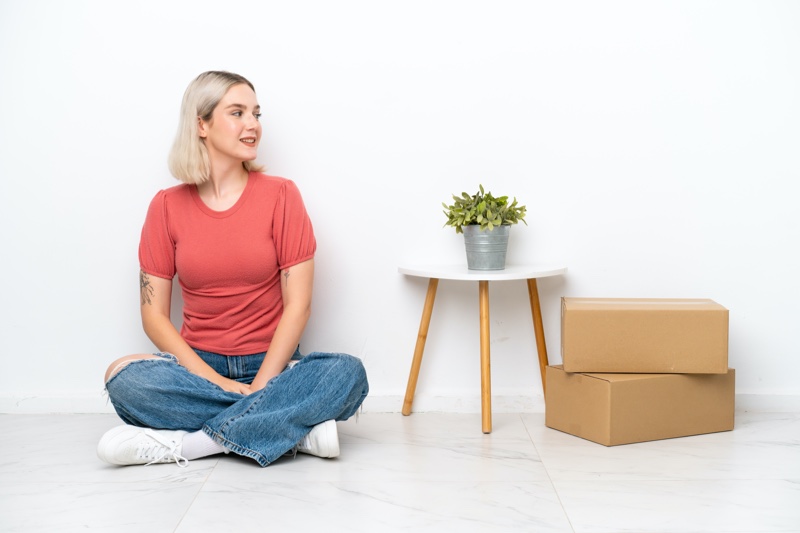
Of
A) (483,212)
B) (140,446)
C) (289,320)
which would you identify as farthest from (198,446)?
(483,212)

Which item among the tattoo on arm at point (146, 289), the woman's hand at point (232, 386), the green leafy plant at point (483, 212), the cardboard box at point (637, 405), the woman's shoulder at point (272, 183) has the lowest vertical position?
the cardboard box at point (637, 405)

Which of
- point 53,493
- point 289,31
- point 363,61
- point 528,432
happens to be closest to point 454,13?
point 363,61

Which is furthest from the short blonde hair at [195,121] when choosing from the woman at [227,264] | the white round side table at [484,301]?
the white round side table at [484,301]

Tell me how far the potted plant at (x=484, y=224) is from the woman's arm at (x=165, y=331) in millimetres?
670

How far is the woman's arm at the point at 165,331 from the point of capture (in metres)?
2.11

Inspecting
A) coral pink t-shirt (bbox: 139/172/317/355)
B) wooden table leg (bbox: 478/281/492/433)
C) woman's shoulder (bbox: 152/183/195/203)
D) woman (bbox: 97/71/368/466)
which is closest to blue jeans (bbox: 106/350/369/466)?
woman (bbox: 97/71/368/466)

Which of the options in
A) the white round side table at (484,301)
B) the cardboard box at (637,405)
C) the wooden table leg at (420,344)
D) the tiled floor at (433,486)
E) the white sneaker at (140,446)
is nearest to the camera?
the tiled floor at (433,486)

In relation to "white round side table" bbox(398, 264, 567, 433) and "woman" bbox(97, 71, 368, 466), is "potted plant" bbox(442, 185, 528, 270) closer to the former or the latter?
"white round side table" bbox(398, 264, 567, 433)

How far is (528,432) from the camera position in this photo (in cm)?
222

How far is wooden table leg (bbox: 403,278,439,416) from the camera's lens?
2355mm

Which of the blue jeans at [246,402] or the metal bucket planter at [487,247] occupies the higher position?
the metal bucket planter at [487,247]

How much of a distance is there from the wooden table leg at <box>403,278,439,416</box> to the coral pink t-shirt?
0.36 meters

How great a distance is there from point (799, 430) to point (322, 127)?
4.90ft

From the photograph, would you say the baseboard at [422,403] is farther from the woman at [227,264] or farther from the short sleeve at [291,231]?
the short sleeve at [291,231]
